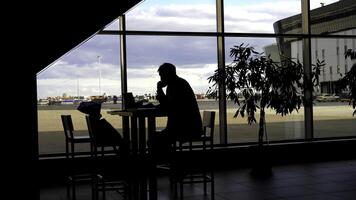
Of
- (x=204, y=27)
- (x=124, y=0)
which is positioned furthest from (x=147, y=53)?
(x=124, y=0)

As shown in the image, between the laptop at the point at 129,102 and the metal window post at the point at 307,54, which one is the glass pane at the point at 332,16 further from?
the laptop at the point at 129,102

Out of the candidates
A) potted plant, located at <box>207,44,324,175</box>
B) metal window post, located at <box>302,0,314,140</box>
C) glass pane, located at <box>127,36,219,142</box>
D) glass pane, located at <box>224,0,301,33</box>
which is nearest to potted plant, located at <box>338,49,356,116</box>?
potted plant, located at <box>207,44,324,175</box>

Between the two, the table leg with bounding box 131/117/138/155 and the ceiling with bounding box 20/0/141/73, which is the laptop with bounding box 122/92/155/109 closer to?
the table leg with bounding box 131/117/138/155

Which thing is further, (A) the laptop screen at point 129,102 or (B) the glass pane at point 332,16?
(B) the glass pane at point 332,16

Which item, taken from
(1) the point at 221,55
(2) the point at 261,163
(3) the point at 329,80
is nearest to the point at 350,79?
(3) the point at 329,80

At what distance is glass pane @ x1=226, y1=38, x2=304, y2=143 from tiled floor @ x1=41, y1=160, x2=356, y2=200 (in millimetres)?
953

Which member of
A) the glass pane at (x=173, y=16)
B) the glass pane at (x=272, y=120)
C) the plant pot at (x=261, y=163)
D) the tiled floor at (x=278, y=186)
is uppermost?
the glass pane at (x=173, y=16)

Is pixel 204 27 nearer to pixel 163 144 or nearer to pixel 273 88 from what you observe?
pixel 273 88

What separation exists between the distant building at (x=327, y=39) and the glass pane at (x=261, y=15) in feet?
0.06

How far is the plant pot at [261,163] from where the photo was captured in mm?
6031

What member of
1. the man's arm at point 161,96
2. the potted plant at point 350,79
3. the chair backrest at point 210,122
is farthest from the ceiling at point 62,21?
the potted plant at point 350,79

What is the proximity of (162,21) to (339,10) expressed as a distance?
3372mm

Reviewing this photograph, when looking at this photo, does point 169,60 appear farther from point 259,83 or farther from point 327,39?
point 327,39

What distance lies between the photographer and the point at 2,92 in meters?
2.31
